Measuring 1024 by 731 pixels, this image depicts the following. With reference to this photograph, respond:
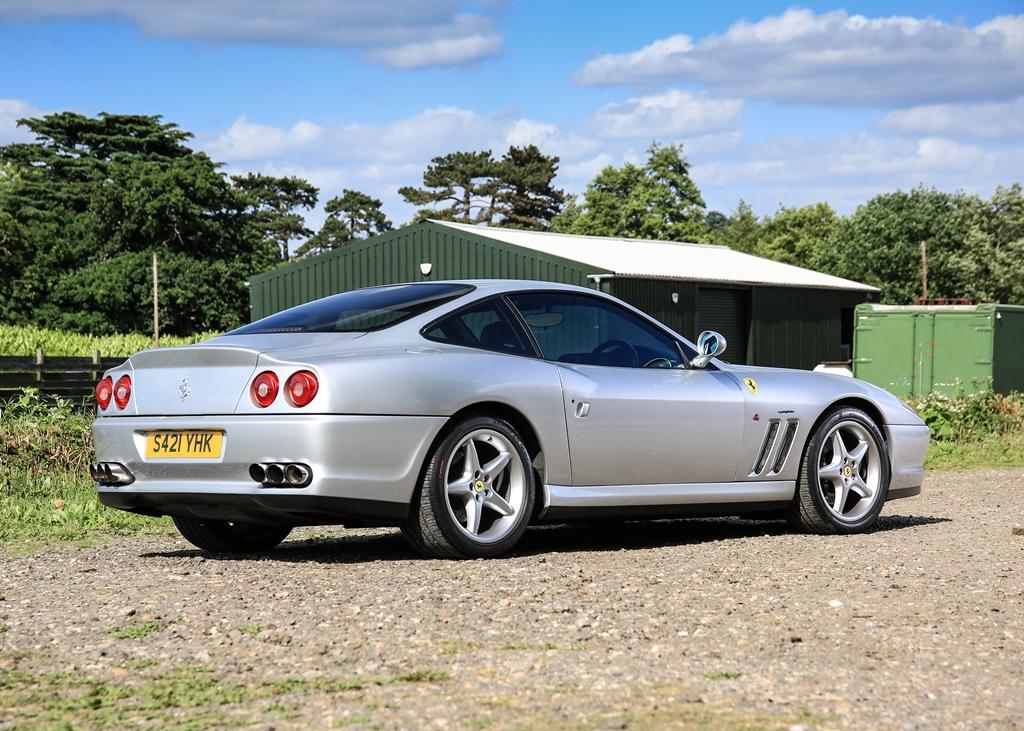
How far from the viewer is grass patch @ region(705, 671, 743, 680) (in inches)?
167

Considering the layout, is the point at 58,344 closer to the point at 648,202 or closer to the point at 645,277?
the point at 645,277

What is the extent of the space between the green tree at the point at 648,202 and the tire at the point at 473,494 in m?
73.4

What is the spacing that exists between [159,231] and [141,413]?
6108 centimetres

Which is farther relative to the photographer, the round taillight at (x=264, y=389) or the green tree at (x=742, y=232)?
the green tree at (x=742, y=232)

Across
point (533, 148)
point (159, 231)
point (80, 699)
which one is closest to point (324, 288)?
point (159, 231)

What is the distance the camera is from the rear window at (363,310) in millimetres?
6934

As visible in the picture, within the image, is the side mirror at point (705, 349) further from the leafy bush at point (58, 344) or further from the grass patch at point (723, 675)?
the leafy bush at point (58, 344)

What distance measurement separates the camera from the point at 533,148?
9344 centimetres

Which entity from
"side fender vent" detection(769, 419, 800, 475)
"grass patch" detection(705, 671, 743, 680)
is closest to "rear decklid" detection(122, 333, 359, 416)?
"side fender vent" detection(769, 419, 800, 475)

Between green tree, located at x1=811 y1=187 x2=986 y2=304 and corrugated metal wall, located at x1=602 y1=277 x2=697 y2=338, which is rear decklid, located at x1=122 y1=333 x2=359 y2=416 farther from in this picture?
green tree, located at x1=811 y1=187 x2=986 y2=304

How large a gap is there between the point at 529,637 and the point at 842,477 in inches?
156

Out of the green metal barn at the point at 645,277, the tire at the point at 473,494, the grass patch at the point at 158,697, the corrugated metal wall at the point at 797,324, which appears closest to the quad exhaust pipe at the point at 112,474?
the tire at the point at 473,494

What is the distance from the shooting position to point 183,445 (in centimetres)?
656

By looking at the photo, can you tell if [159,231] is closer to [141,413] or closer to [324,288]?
[324,288]
